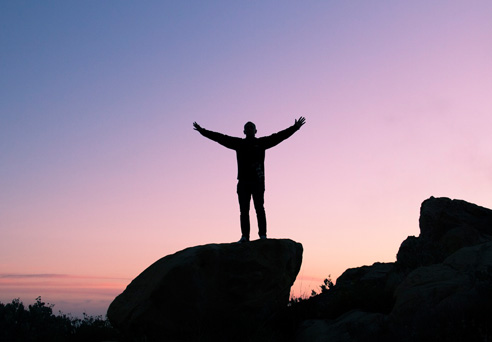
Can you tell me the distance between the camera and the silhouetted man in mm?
11938

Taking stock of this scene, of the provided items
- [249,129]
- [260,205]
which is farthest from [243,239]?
[249,129]

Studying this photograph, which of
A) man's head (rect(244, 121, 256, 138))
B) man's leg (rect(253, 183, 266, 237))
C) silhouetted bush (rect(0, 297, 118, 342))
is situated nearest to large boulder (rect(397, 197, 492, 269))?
man's leg (rect(253, 183, 266, 237))

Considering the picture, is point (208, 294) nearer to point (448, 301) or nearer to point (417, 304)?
point (417, 304)

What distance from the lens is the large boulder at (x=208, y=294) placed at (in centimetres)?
1030

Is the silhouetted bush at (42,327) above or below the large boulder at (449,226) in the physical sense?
below

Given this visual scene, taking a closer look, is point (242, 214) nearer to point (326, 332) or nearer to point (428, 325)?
point (326, 332)

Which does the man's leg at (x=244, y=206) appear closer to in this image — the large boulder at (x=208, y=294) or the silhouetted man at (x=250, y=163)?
the silhouetted man at (x=250, y=163)

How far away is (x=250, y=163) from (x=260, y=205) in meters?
1.10

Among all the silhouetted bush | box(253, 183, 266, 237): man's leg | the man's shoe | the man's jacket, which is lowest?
the silhouetted bush

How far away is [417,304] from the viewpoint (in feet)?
25.4

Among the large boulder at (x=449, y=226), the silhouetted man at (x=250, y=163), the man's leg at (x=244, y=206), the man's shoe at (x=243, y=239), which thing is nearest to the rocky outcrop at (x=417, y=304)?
the large boulder at (x=449, y=226)

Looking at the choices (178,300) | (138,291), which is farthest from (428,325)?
(138,291)

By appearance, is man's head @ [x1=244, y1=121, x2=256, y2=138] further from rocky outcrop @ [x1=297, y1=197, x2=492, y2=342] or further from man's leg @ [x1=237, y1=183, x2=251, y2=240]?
rocky outcrop @ [x1=297, y1=197, x2=492, y2=342]

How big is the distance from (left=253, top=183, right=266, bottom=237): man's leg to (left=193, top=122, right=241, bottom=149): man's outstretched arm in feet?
4.27
